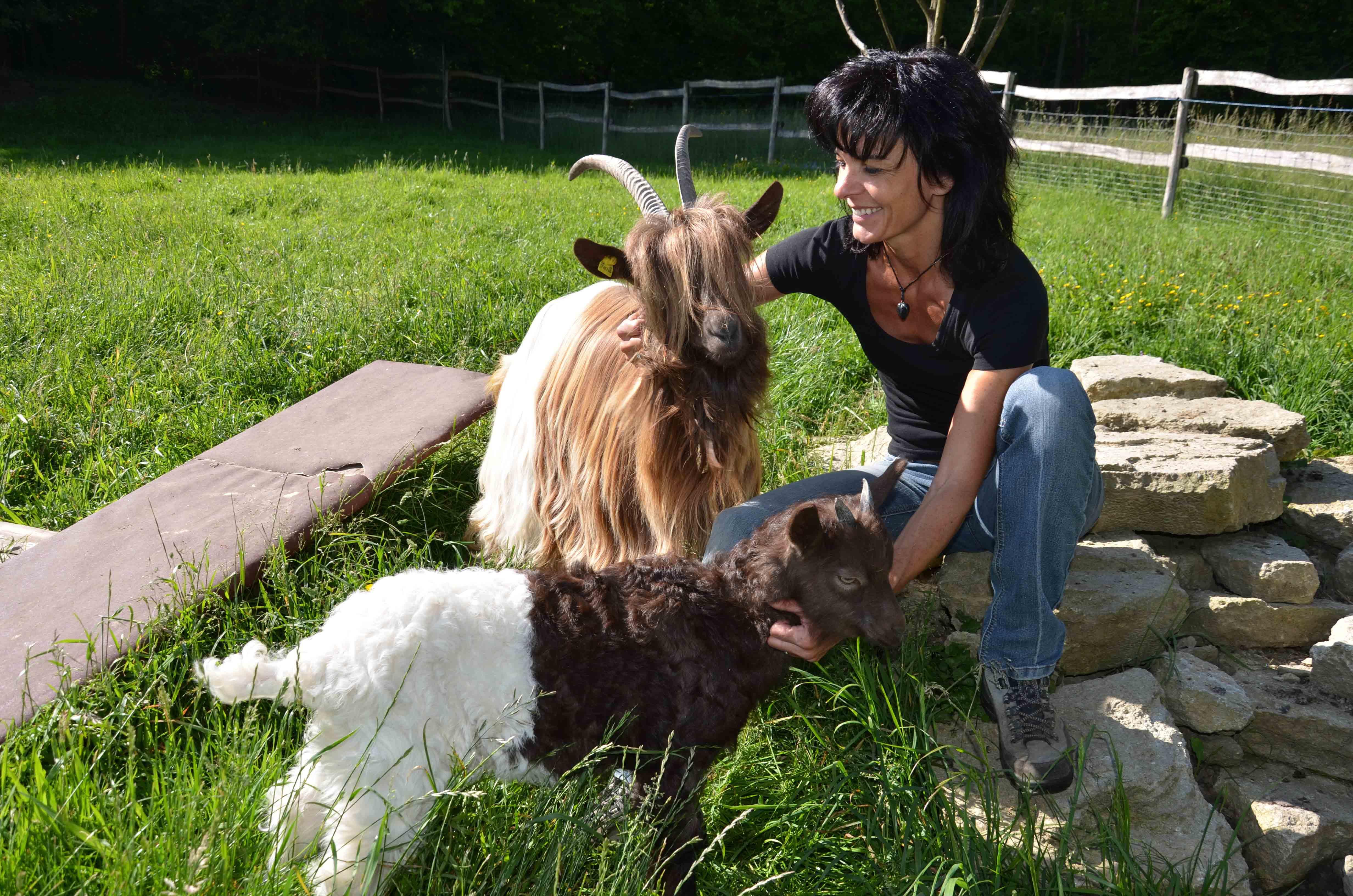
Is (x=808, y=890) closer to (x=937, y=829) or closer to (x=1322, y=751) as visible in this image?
(x=937, y=829)

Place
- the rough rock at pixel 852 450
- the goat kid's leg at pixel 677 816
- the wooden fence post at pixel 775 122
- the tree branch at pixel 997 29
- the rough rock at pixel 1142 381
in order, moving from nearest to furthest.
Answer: the goat kid's leg at pixel 677 816, the rough rock at pixel 852 450, the rough rock at pixel 1142 381, the tree branch at pixel 997 29, the wooden fence post at pixel 775 122

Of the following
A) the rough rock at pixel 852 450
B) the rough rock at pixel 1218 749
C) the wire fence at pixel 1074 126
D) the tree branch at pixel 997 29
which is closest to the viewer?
the rough rock at pixel 1218 749

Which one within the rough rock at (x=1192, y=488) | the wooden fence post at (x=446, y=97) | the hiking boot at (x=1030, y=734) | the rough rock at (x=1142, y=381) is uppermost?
the wooden fence post at (x=446, y=97)

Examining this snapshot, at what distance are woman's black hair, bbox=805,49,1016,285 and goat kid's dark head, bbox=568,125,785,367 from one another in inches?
19.9

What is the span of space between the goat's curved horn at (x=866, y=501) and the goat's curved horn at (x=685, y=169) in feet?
4.91

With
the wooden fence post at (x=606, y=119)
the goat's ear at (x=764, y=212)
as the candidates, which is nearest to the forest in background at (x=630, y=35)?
the wooden fence post at (x=606, y=119)

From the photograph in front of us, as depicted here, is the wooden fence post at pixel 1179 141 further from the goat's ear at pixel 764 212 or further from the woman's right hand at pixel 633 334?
the woman's right hand at pixel 633 334

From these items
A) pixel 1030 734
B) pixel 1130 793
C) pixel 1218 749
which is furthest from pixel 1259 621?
pixel 1030 734

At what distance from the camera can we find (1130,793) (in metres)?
2.66

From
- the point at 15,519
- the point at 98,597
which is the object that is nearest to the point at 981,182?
the point at 98,597

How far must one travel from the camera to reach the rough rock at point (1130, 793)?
260 cm

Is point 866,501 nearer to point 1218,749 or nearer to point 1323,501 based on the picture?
point 1218,749

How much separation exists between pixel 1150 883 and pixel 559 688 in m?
1.51

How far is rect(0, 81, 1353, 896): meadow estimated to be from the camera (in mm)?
2082
